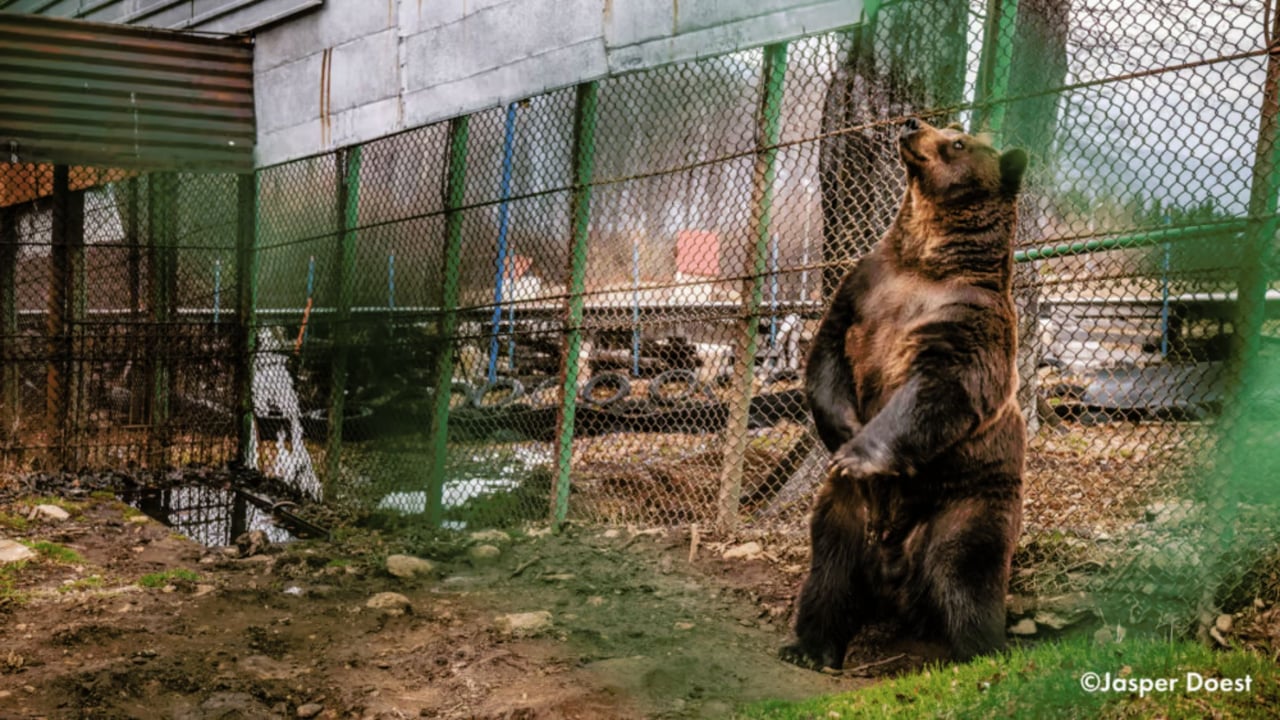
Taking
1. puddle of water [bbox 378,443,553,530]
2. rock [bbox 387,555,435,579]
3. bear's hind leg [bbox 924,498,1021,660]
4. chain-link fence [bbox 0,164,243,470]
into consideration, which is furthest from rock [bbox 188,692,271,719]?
chain-link fence [bbox 0,164,243,470]

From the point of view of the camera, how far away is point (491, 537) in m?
7.05

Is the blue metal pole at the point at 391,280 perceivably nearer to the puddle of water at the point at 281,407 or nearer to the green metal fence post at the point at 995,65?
the puddle of water at the point at 281,407

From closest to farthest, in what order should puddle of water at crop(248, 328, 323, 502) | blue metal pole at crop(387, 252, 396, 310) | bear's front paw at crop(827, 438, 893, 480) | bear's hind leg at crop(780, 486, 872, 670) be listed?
bear's front paw at crop(827, 438, 893, 480) → bear's hind leg at crop(780, 486, 872, 670) → blue metal pole at crop(387, 252, 396, 310) → puddle of water at crop(248, 328, 323, 502)

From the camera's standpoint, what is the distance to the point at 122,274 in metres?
→ 12.0

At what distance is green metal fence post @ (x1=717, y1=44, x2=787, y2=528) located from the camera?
5.98m

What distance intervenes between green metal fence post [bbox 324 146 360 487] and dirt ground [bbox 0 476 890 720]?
1616mm

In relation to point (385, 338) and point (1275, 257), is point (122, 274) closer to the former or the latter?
point (385, 338)

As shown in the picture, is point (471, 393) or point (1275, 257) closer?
point (1275, 257)

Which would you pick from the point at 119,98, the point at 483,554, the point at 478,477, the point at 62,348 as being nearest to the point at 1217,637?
the point at 483,554

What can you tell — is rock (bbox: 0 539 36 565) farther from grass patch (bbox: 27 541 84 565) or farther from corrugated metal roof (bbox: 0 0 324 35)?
corrugated metal roof (bbox: 0 0 324 35)

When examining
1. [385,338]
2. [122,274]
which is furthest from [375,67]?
[122,274]

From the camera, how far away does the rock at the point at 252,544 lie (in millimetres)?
7282

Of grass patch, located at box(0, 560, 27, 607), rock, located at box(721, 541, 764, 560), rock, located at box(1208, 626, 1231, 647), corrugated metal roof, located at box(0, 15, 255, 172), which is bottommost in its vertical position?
grass patch, located at box(0, 560, 27, 607)

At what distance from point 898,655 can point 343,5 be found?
8997mm
